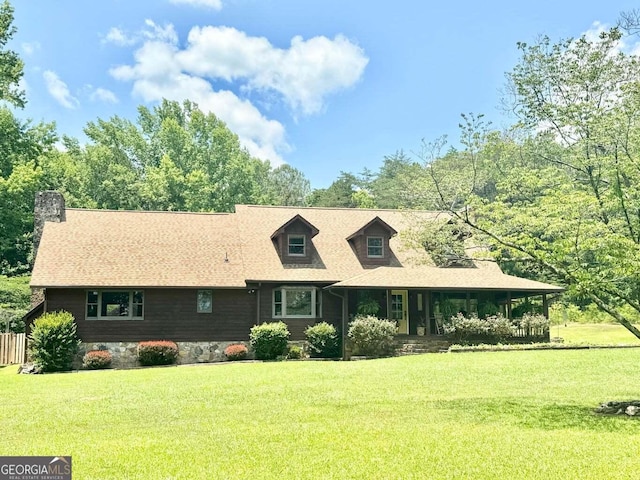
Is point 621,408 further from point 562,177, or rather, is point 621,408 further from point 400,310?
point 400,310

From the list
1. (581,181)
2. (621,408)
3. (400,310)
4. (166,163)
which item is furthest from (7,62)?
(621,408)

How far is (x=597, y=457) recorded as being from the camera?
8.04 metres

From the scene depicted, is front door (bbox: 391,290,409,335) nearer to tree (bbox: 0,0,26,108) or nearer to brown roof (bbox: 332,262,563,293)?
brown roof (bbox: 332,262,563,293)

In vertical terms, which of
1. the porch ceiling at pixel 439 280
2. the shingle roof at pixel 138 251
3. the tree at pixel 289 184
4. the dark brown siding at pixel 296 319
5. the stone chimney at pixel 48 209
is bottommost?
the dark brown siding at pixel 296 319

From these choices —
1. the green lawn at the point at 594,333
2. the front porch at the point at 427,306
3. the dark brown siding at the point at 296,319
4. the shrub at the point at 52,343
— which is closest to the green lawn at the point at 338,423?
the shrub at the point at 52,343

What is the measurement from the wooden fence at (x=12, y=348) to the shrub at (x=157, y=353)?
20.1ft

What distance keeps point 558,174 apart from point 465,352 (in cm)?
1203

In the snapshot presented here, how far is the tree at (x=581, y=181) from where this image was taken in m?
11.5

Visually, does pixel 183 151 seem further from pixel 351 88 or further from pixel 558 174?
pixel 558 174

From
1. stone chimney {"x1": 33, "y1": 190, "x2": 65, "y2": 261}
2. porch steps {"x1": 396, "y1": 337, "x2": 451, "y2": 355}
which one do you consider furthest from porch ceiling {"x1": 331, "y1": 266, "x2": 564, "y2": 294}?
stone chimney {"x1": 33, "y1": 190, "x2": 65, "y2": 261}

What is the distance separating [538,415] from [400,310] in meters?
16.6

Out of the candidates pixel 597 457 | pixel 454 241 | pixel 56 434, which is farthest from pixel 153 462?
pixel 454 241

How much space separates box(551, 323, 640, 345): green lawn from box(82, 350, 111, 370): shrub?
64.9 ft

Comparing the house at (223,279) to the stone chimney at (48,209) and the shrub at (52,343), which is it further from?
the shrub at (52,343)
